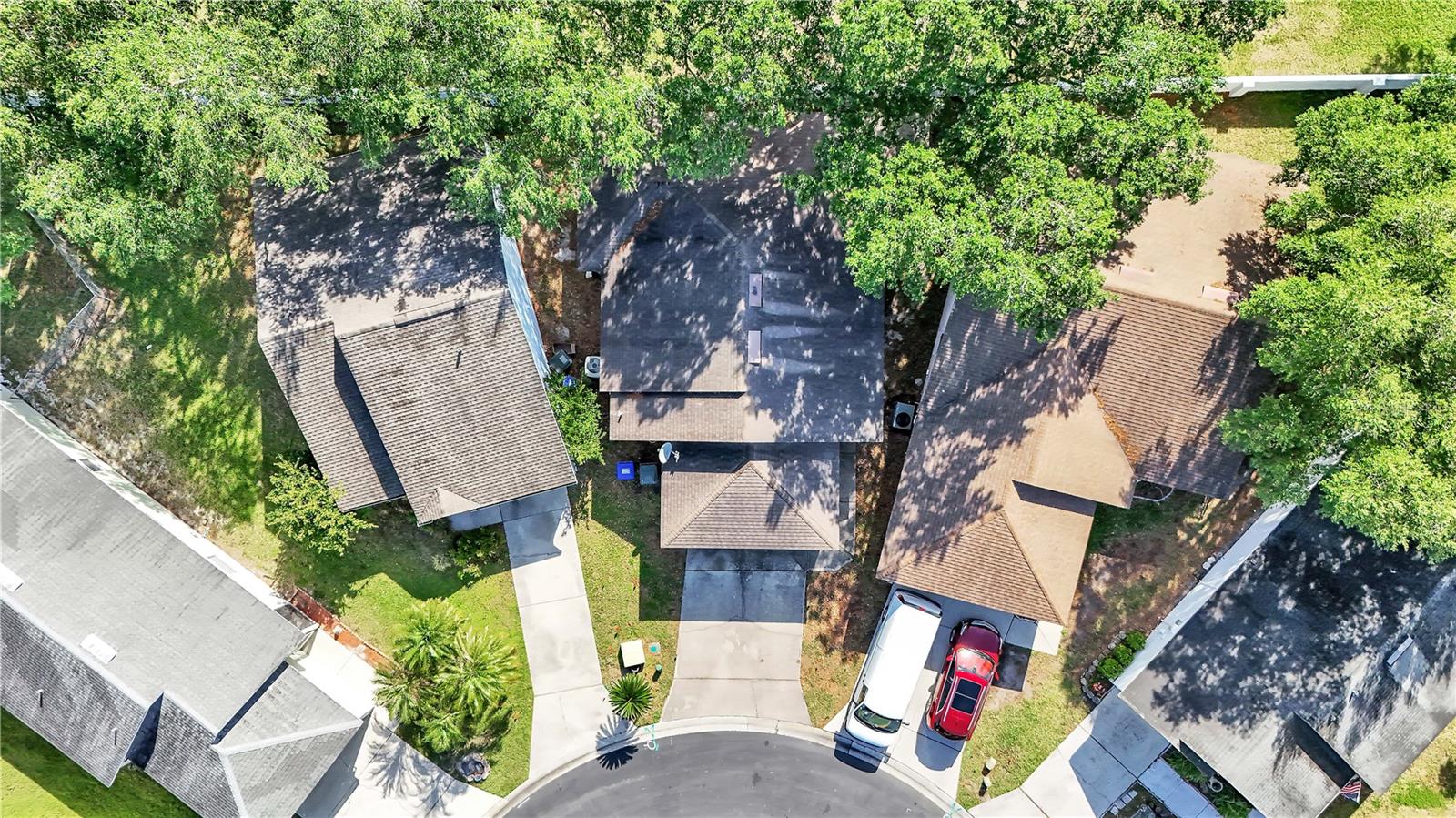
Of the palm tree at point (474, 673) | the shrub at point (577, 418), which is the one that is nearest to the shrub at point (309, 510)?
the palm tree at point (474, 673)

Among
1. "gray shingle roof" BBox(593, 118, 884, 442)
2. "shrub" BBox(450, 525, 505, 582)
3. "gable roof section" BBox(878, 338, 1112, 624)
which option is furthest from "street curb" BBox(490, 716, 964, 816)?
"gray shingle roof" BBox(593, 118, 884, 442)

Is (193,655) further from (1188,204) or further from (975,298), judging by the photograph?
(1188,204)

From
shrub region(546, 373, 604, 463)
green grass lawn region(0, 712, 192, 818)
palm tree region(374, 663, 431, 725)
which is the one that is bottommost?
green grass lawn region(0, 712, 192, 818)

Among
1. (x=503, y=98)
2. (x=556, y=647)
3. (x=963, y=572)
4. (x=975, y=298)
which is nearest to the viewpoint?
(x=503, y=98)

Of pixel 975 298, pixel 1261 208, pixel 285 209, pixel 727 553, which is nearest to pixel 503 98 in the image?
pixel 285 209

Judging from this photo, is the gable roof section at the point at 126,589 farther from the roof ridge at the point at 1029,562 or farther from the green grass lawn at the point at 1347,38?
the green grass lawn at the point at 1347,38

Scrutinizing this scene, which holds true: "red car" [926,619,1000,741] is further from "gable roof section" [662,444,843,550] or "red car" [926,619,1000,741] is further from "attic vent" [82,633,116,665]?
"attic vent" [82,633,116,665]

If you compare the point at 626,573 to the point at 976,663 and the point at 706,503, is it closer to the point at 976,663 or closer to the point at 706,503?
the point at 706,503
